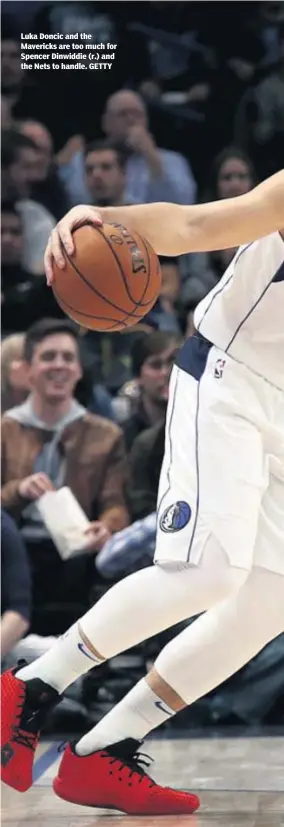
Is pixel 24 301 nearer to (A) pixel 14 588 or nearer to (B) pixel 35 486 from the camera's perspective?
(B) pixel 35 486

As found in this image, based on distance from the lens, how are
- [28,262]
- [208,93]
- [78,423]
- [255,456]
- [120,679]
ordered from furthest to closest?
[208,93] < [28,262] < [78,423] < [120,679] < [255,456]

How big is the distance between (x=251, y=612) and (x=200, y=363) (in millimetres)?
650

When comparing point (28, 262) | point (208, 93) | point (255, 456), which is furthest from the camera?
point (208, 93)

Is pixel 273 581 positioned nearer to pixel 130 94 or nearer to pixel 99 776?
pixel 99 776

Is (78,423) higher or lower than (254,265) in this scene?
lower

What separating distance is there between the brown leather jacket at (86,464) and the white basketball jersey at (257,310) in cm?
172

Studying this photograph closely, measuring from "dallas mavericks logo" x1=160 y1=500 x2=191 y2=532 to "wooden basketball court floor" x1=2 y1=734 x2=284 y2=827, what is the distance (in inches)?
28.3

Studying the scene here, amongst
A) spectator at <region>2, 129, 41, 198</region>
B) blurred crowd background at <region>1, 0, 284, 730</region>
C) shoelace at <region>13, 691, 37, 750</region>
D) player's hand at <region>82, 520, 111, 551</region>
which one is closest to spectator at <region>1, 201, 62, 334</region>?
blurred crowd background at <region>1, 0, 284, 730</region>

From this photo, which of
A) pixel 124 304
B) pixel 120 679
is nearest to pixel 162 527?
pixel 124 304

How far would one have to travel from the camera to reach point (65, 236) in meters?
2.91

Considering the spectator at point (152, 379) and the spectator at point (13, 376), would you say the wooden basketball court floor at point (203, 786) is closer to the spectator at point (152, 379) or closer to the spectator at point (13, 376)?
the spectator at point (152, 379)

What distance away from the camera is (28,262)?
5668 mm

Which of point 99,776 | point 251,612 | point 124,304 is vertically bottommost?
point 99,776

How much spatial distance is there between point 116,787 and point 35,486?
5.86 ft
